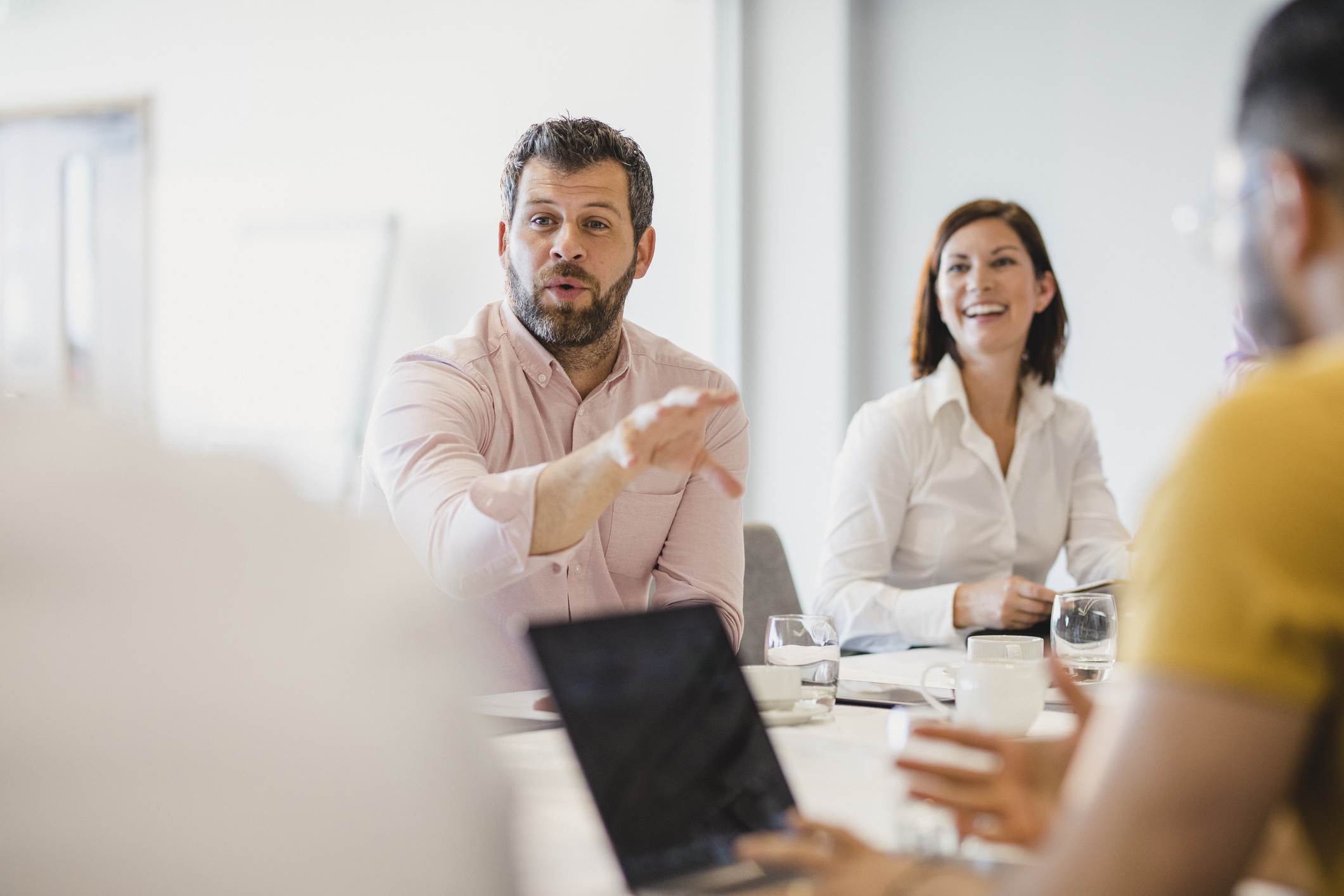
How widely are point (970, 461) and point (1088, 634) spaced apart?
3.53 feet

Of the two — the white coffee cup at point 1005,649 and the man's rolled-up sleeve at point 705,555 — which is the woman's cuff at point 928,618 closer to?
the man's rolled-up sleeve at point 705,555

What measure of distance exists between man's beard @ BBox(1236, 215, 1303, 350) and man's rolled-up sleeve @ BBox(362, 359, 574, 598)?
3.15ft

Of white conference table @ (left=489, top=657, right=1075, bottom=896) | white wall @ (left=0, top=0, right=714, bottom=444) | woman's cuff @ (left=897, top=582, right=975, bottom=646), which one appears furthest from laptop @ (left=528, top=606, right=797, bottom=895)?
white wall @ (left=0, top=0, right=714, bottom=444)

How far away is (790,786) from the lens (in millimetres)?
865

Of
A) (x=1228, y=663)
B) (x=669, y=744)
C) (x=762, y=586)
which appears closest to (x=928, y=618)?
(x=762, y=586)

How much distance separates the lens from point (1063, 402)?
110 inches

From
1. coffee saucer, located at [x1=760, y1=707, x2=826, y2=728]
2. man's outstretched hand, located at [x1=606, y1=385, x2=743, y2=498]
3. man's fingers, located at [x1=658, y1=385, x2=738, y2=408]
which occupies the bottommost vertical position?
coffee saucer, located at [x1=760, y1=707, x2=826, y2=728]

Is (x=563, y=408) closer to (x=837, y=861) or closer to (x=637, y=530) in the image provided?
(x=637, y=530)

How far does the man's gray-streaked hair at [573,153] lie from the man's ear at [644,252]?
0.07 metres

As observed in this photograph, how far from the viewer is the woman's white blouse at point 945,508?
2.46 meters

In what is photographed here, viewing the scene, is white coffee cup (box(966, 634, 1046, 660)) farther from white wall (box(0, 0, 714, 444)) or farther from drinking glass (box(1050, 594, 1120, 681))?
white wall (box(0, 0, 714, 444))

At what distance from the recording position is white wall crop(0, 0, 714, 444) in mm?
4000

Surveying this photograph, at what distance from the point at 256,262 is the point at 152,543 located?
4.47 meters

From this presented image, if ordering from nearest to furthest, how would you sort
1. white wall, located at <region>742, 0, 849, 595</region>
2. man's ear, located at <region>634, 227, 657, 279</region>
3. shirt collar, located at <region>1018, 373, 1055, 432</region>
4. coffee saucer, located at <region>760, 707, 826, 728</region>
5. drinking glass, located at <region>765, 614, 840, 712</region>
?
coffee saucer, located at <region>760, 707, 826, 728</region> → drinking glass, located at <region>765, 614, 840, 712</region> → man's ear, located at <region>634, 227, 657, 279</region> → shirt collar, located at <region>1018, 373, 1055, 432</region> → white wall, located at <region>742, 0, 849, 595</region>
